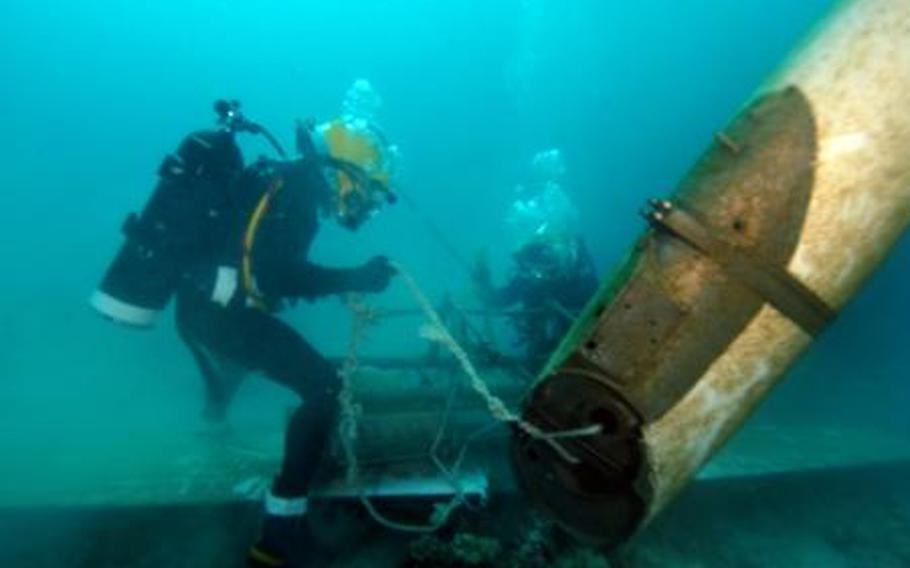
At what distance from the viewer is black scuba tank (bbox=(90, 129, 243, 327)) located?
14.5ft

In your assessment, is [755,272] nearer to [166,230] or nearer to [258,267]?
[258,267]

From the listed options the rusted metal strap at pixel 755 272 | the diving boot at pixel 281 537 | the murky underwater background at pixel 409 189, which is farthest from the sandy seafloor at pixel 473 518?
the rusted metal strap at pixel 755 272

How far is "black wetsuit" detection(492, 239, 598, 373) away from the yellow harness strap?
2.91 meters

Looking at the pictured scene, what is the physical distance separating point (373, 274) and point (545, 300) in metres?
3.03

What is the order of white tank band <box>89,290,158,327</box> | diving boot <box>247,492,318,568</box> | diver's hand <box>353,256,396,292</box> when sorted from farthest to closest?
diver's hand <box>353,256,396,292</box>, white tank band <box>89,290,158,327</box>, diving boot <box>247,492,318,568</box>

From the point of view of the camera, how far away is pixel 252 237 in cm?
447

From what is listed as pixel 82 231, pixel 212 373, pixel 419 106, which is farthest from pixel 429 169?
pixel 212 373

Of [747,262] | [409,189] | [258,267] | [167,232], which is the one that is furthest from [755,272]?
[409,189]

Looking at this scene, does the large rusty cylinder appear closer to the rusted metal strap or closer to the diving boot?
the rusted metal strap

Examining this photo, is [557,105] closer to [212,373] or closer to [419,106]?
[419,106]

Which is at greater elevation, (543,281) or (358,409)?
(543,281)

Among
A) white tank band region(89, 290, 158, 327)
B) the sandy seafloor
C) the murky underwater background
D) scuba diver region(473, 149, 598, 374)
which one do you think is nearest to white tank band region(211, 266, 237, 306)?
white tank band region(89, 290, 158, 327)

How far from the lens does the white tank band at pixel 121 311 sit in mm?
4402

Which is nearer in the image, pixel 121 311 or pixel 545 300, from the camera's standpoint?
pixel 121 311
